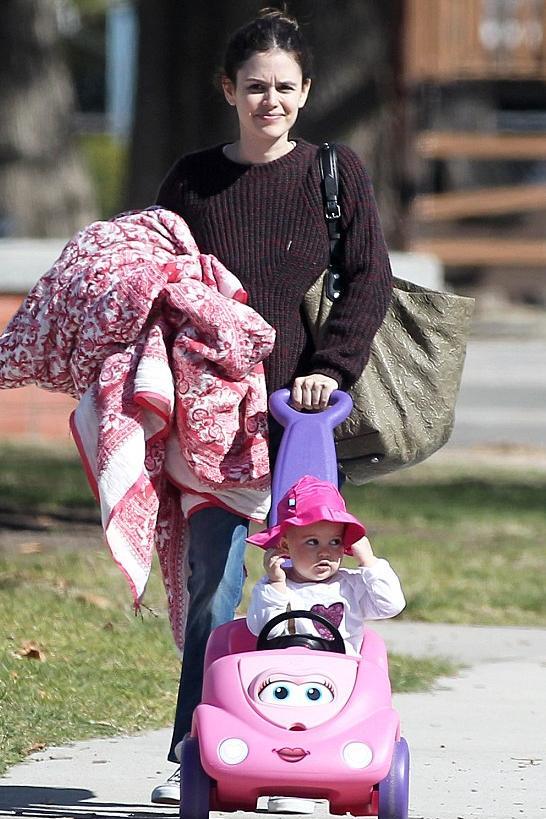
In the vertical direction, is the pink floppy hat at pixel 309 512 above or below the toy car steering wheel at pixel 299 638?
above

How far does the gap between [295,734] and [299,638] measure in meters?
0.26

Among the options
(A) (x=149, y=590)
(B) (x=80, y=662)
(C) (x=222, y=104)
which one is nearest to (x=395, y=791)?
(B) (x=80, y=662)

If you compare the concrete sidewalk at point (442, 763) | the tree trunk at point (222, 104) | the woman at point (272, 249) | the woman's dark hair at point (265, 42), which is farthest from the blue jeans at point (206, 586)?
the tree trunk at point (222, 104)

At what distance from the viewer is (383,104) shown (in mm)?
13859

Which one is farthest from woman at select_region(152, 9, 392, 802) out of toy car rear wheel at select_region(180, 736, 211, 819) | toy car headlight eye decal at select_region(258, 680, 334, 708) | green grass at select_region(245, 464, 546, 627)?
green grass at select_region(245, 464, 546, 627)

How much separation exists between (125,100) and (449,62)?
20.6 meters

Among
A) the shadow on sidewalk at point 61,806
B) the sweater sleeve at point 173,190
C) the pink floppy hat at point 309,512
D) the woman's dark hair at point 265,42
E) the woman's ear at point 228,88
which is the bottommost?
the shadow on sidewalk at point 61,806

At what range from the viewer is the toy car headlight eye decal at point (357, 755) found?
11.0 feet

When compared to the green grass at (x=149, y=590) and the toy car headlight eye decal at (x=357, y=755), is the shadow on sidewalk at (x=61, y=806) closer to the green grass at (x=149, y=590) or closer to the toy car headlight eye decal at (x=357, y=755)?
the green grass at (x=149, y=590)

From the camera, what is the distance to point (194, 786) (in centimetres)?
346

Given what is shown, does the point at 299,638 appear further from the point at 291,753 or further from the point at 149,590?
the point at 149,590

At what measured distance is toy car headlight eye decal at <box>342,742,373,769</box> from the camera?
334cm

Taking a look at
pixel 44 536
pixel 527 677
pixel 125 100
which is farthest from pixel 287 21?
pixel 125 100

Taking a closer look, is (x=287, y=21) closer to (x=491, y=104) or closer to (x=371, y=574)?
(x=371, y=574)
